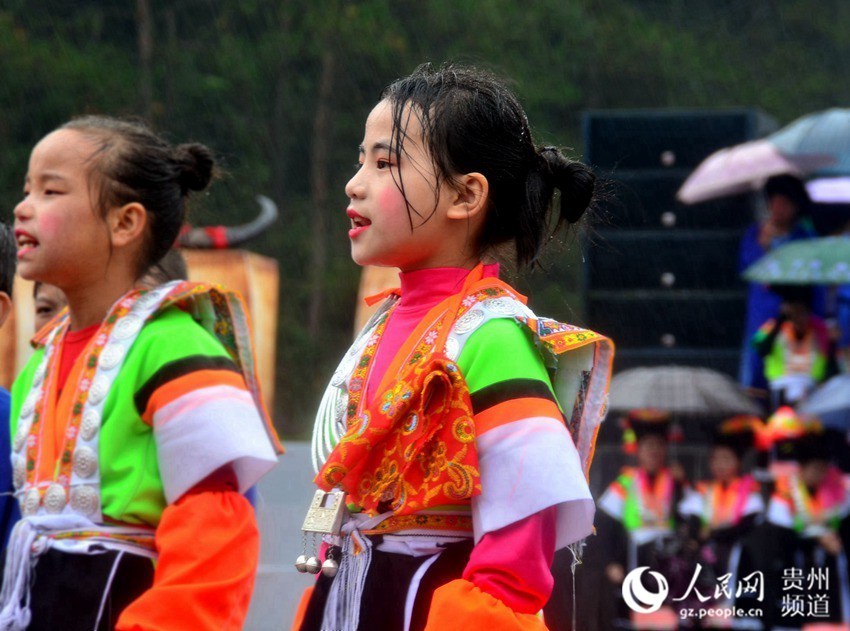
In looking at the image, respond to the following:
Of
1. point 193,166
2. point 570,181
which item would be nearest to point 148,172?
point 193,166

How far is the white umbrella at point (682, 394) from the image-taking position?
614 centimetres

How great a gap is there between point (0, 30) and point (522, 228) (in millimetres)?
12495

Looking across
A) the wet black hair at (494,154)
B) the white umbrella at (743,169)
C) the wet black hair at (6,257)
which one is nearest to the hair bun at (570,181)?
the wet black hair at (494,154)

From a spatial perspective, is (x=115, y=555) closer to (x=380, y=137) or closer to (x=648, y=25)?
(x=380, y=137)

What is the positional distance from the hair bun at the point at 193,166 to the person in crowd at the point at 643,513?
10.7ft

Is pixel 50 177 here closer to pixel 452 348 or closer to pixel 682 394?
pixel 452 348

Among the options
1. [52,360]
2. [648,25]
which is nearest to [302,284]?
[648,25]

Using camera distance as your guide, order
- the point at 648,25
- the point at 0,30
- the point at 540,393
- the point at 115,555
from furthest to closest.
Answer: the point at 648,25, the point at 0,30, the point at 115,555, the point at 540,393

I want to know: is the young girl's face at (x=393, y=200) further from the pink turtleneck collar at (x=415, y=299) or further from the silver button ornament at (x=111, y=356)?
the silver button ornament at (x=111, y=356)

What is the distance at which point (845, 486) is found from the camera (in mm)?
5227

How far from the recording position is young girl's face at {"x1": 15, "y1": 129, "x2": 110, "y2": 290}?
216 cm

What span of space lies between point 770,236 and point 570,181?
16.2 feet

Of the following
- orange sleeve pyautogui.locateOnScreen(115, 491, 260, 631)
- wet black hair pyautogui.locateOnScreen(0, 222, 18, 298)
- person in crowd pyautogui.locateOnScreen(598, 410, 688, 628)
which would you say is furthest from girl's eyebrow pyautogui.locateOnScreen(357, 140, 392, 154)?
person in crowd pyautogui.locateOnScreen(598, 410, 688, 628)

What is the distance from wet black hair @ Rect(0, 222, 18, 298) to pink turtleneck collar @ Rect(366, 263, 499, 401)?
1.02 m
